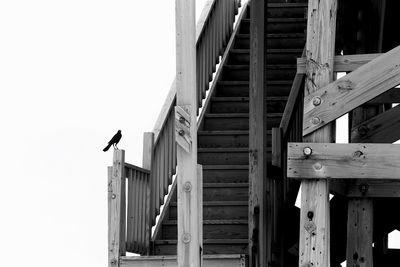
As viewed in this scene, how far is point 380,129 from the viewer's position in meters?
14.7

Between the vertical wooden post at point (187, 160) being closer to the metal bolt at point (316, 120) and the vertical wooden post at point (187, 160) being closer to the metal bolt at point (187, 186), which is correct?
the metal bolt at point (187, 186)

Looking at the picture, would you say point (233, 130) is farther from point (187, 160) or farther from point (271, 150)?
point (187, 160)

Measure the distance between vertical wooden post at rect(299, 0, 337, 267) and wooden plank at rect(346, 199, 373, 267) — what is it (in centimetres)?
260

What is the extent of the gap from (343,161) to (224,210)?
566 cm

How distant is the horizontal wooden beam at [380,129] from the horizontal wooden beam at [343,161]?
241 centimetres

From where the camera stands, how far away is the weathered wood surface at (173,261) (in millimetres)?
15789

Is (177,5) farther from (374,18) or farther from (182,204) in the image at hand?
(374,18)

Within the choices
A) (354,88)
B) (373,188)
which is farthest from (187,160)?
(373,188)

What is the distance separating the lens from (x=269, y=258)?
1619 cm

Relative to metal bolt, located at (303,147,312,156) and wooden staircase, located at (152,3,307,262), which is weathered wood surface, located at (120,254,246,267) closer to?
wooden staircase, located at (152,3,307,262)

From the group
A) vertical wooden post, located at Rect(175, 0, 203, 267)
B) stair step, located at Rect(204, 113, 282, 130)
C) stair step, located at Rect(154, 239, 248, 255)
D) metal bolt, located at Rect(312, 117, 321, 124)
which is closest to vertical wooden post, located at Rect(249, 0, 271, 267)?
stair step, located at Rect(154, 239, 248, 255)

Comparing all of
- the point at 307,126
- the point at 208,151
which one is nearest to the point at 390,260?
the point at 208,151

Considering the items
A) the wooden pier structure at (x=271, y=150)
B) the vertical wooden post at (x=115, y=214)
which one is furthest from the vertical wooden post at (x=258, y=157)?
the vertical wooden post at (x=115, y=214)

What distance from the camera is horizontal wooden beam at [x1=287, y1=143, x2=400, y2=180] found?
475 inches
